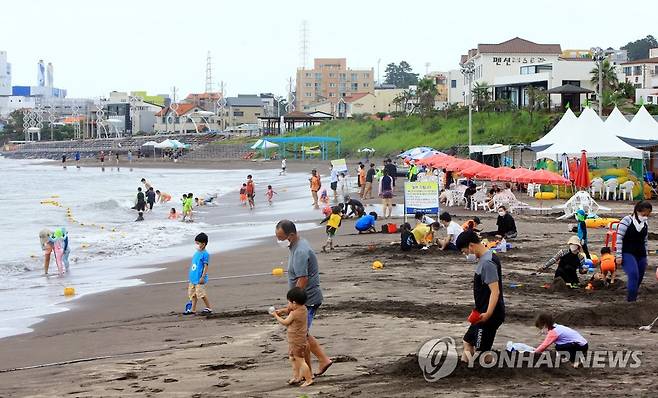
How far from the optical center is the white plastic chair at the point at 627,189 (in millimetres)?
30906

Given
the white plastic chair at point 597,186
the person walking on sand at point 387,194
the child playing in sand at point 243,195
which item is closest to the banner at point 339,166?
the child playing in sand at point 243,195

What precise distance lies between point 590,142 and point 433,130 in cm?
4424

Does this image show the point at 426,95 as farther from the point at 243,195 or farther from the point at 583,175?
the point at 583,175

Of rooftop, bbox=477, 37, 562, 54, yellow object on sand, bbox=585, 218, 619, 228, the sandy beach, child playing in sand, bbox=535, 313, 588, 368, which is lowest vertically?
the sandy beach

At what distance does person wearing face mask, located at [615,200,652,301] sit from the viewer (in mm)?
10938

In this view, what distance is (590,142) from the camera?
31047 millimetres

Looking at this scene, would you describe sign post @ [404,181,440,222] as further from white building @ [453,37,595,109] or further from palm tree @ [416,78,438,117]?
palm tree @ [416,78,438,117]

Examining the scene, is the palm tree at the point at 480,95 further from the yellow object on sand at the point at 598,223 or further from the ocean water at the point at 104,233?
the yellow object on sand at the point at 598,223

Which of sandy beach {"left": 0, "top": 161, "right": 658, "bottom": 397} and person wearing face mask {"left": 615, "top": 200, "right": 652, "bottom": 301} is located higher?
person wearing face mask {"left": 615, "top": 200, "right": 652, "bottom": 301}

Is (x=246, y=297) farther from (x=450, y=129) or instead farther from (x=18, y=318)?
(x=450, y=129)

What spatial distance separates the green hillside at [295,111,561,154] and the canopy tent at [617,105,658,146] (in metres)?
23.0

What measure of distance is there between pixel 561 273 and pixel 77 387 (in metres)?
7.26

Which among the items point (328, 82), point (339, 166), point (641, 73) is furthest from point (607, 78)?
point (328, 82)

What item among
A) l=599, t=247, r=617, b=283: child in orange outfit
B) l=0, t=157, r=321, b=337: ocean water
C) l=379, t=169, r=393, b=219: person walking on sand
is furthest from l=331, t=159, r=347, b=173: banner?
l=599, t=247, r=617, b=283: child in orange outfit
